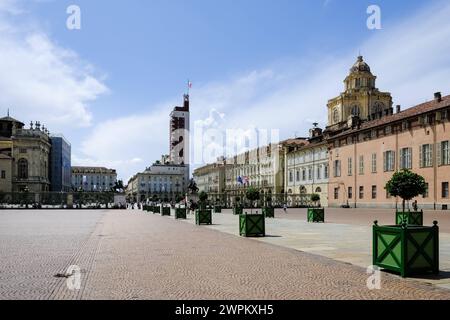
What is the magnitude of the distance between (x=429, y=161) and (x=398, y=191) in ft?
77.4

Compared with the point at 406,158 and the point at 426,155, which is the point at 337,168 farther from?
the point at 426,155

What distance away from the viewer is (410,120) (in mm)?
53875

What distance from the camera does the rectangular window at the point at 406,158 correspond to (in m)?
54.2

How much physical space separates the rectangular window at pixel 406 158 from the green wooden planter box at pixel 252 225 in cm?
3935

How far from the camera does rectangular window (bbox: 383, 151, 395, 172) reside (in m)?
57.4

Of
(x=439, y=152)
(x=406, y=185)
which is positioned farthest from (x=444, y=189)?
(x=406, y=185)

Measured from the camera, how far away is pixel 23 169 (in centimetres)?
11062

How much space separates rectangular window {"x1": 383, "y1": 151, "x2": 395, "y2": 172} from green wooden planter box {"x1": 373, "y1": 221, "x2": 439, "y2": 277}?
50.1 meters

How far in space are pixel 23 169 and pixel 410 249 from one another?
113595mm

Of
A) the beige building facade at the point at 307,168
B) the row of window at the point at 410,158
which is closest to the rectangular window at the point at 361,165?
the row of window at the point at 410,158

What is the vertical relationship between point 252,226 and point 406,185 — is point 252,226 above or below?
below

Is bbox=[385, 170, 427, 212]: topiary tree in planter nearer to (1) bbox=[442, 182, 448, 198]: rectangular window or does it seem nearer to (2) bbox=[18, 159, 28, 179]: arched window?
(1) bbox=[442, 182, 448, 198]: rectangular window

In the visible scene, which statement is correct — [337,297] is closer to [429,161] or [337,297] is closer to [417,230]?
[417,230]

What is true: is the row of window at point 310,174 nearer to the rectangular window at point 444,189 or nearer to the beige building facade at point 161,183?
the rectangular window at point 444,189
